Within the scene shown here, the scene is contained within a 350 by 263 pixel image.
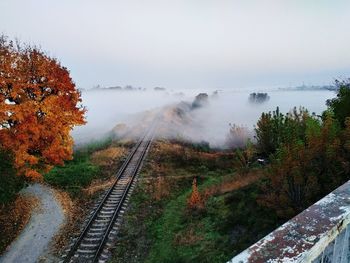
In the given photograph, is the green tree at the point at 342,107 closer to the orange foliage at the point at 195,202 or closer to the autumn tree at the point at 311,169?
the autumn tree at the point at 311,169

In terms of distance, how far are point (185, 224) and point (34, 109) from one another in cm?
1113

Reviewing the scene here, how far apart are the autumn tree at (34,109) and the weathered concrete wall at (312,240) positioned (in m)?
18.1

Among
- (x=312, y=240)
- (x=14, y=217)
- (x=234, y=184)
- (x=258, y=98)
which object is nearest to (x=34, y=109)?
(x=14, y=217)

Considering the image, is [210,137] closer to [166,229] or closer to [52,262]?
[166,229]

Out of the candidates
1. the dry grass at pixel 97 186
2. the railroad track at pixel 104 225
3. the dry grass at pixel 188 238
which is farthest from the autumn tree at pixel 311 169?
the dry grass at pixel 97 186

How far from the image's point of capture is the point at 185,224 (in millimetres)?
17375

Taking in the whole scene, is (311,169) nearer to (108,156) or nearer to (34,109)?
→ (34,109)

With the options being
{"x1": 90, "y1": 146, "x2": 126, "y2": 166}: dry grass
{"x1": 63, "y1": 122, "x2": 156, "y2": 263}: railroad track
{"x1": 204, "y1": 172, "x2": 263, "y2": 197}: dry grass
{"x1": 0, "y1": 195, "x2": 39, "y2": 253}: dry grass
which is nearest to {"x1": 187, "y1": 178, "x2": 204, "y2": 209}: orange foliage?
{"x1": 204, "y1": 172, "x2": 263, "y2": 197}: dry grass

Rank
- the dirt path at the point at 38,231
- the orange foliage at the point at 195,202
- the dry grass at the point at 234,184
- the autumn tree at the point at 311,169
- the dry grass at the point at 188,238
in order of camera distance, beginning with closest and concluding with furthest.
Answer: the autumn tree at the point at 311,169
the dry grass at the point at 188,238
the dirt path at the point at 38,231
the orange foliage at the point at 195,202
the dry grass at the point at 234,184

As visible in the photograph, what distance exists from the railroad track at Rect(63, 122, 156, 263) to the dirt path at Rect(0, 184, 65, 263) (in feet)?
5.61

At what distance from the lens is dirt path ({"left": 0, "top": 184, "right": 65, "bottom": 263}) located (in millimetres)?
15445

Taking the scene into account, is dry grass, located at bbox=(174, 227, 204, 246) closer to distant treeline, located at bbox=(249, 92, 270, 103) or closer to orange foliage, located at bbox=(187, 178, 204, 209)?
orange foliage, located at bbox=(187, 178, 204, 209)

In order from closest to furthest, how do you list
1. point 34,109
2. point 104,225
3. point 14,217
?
point 104,225 → point 14,217 → point 34,109

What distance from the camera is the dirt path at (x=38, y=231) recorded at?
15445mm
